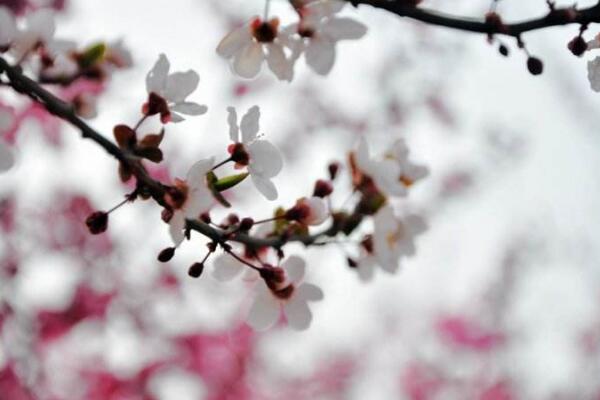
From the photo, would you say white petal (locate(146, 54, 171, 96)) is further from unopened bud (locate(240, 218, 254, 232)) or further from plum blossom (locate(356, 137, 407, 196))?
plum blossom (locate(356, 137, 407, 196))

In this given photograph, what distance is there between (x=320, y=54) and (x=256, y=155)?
23 centimetres

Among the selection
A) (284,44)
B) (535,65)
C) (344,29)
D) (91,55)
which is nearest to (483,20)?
(535,65)

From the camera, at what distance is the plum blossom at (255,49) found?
135cm

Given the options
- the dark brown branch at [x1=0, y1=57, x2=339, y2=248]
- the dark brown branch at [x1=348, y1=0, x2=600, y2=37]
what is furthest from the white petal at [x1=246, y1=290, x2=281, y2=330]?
the dark brown branch at [x1=348, y1=0, x2=600, y2=37]

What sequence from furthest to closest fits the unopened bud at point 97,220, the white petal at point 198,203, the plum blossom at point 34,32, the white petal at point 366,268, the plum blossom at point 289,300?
the white petal at point 366,268
the plum blossom at point 289,300
the plum blossom at point 34,32
the unopened bud at point 97,220
the white petal at point 198,203

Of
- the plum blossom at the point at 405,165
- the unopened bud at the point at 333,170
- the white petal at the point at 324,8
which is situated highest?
the plum blossom at the point at 405,165

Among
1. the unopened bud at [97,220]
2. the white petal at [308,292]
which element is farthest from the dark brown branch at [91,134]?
the white petal at [308,292]

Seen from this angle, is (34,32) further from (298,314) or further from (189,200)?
(298,314)

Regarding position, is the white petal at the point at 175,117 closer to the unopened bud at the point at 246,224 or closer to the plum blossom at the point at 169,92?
the plum blossom at the point at 169,92

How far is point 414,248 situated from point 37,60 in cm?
84

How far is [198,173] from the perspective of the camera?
1.13 metres

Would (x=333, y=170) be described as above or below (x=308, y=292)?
above

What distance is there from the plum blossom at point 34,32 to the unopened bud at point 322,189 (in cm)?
53

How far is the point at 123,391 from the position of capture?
4062mm
